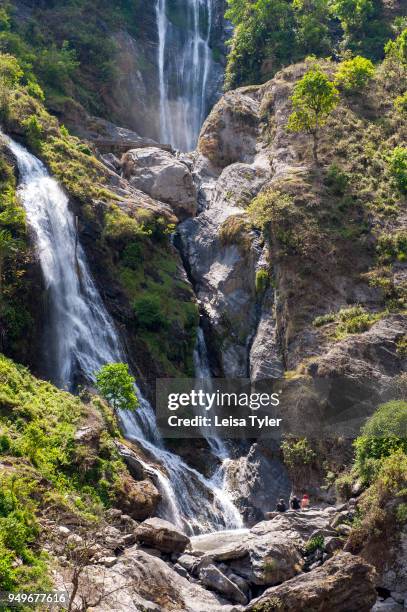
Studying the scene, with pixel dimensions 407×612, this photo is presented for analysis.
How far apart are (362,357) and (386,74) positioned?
24.3 meters

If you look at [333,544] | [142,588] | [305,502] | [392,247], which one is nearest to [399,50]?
[392,247]

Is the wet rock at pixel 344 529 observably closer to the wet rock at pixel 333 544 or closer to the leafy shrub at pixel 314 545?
the wet rock at pixel 333 544

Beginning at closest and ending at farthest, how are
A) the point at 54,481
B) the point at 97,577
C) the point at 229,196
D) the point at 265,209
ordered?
the point at 97,577
the point at 54,481
the point at 265,209
the point at 229,196

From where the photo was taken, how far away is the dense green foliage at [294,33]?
185ft

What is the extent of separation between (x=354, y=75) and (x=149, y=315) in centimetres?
2166

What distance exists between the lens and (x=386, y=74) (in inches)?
1933

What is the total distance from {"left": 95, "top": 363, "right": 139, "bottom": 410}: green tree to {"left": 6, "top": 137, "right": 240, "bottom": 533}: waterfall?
5.90 ft

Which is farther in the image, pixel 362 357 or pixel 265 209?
pixel 265 209

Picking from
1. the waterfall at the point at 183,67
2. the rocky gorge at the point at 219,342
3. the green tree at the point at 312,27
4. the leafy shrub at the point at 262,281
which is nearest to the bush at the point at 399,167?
the rocky gorge at the point at 219,342

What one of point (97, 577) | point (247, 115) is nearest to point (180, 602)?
point (97, 577)

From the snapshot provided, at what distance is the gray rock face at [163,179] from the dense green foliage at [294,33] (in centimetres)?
1453

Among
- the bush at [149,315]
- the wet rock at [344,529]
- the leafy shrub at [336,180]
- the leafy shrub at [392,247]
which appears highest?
the leafy shrub at [336,180]

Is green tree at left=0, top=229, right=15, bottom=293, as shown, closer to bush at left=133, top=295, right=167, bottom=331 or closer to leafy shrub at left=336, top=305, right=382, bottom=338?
bush at left=133, top=295, right=167, bottom=331

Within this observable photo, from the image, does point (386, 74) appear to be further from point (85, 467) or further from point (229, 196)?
point (85, 467)
